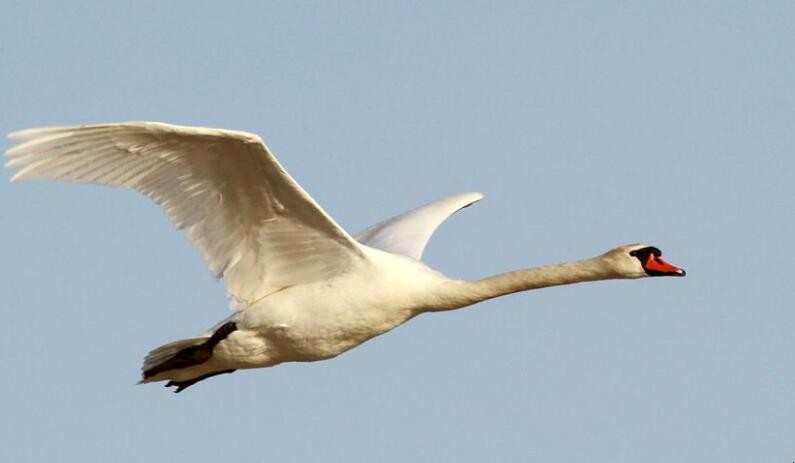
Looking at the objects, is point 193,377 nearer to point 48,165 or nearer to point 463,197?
point 48,165

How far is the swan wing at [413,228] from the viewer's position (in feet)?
64.6

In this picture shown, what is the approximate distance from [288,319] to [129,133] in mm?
2100

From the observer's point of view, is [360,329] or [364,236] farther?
[364,236]

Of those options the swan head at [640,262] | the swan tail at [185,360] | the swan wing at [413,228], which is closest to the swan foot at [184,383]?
the swan tail at [185,360]

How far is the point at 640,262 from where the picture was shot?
55.4 feet

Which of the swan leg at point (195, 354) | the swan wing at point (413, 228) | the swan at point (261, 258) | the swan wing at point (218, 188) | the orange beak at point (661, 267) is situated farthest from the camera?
the swan wing at point (413, 228)

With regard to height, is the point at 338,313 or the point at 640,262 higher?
the point at 338,313

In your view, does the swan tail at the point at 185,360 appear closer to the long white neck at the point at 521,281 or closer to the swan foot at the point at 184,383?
the swan foot at the point at 184,383

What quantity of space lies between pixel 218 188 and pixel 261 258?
3.22ft

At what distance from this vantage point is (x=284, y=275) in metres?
17.5

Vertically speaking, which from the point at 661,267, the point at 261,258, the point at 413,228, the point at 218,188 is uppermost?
the point at 218,188

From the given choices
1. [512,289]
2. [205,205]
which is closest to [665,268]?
[512,289]

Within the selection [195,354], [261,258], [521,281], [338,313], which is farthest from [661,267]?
[195,354]

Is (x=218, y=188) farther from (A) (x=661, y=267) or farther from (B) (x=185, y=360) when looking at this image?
(A) (x=661, y=267)
